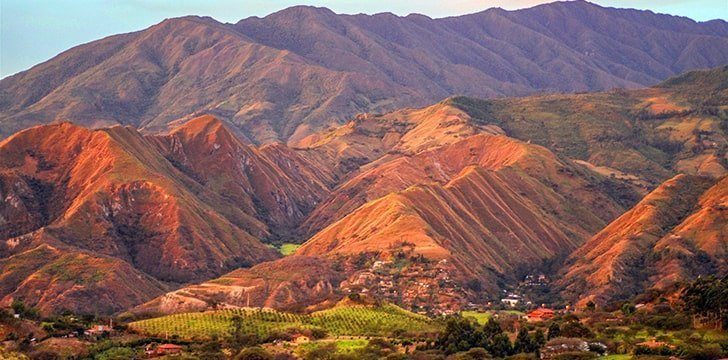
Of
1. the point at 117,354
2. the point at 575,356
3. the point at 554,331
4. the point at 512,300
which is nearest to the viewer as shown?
the point at 575,356

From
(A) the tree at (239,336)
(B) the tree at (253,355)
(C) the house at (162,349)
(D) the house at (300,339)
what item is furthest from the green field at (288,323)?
(B) the tree at (253,355)

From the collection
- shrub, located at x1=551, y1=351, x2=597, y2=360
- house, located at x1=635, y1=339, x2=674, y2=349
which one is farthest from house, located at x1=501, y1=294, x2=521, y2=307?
shrub, located at x1=551, y1=351, x2=597, y2=360

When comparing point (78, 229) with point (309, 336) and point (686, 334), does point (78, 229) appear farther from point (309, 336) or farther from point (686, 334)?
point (686, 334)

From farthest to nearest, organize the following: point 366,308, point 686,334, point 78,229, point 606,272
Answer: point 78,229 < point 606,272 < point 366,308 < point 686,334

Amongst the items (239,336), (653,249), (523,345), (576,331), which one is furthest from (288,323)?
(653,249)

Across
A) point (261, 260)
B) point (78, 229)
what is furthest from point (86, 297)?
point (261, 260)

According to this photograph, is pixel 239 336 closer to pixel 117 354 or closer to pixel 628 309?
pixel 117 354

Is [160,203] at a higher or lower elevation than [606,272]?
higher

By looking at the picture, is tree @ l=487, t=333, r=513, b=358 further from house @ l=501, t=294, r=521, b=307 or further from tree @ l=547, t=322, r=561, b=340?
house @ l=501, t=294, r=521, b=307
